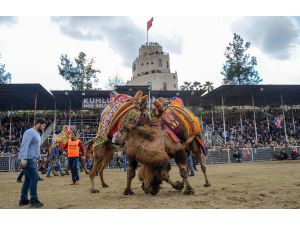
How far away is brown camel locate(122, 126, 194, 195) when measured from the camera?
5.73 metres

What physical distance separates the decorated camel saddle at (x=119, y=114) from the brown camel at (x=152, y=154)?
420mm

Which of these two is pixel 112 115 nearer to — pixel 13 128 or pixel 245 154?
pixel 245 154

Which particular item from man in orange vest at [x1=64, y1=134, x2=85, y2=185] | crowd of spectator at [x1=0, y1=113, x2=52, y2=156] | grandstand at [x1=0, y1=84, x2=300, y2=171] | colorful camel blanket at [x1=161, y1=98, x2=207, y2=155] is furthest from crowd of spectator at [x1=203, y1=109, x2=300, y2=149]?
colorful camel blanket at [x1=161, y1=98, x2=207, y2=155]

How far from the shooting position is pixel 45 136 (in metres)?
30.0

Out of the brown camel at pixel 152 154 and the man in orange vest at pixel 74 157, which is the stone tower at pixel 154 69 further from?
the brown camel at pixel 152 154

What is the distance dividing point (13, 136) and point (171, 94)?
18.8 meters

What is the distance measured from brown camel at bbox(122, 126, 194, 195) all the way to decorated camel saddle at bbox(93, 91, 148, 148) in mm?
420

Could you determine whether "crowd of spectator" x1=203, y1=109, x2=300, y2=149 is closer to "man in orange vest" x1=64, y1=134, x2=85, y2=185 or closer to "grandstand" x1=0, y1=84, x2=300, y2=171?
"grandstand" x1=0, y1=84, x2=300, y2=171

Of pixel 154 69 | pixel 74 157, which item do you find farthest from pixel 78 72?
pixel 74 157

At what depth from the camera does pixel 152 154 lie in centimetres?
573

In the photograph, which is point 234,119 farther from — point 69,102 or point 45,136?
point 45,136

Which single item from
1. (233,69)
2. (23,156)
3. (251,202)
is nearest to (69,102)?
(23,156)

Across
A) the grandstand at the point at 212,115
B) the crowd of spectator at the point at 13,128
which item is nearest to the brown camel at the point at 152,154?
the grandstand at the point at 212,115

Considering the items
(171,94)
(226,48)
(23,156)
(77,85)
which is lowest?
(23,156)
